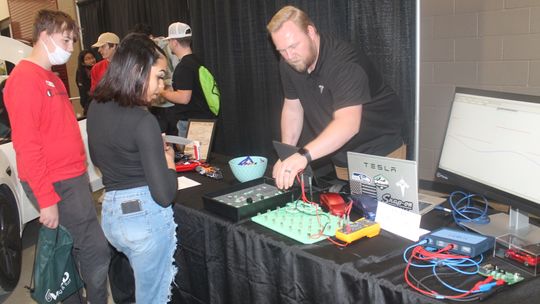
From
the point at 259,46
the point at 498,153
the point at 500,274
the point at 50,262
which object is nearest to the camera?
the point at 500,274

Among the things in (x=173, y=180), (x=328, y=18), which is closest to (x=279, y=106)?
(x=328, y=18)

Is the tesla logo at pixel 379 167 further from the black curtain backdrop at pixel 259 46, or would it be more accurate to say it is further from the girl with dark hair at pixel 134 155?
the black curtain backdrop at pixel 259 46

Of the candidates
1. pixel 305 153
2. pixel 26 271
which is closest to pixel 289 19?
pixel 305 153

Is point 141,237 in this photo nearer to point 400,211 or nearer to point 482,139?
point 400,211

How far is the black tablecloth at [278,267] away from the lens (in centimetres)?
110

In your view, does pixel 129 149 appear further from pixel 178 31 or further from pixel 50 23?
pixel 178 31

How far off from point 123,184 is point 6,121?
1950 millimetres

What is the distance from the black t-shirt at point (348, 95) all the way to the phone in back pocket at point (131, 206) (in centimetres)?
83

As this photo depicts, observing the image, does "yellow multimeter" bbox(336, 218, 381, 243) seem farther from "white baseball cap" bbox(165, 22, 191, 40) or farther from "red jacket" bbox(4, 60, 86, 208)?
"white baseball cap" bbox(165, 22, 191, 40)

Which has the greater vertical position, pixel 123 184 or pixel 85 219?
pixel 123 184

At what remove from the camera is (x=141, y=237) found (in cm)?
153

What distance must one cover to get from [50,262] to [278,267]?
107 centimetres

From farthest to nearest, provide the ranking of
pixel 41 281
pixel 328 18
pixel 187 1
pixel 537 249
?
1. pixel 187 1
2. pixel 328 18
3. pixel 41 281
4. pixel 537 249

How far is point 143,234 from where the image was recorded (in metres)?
1.53
